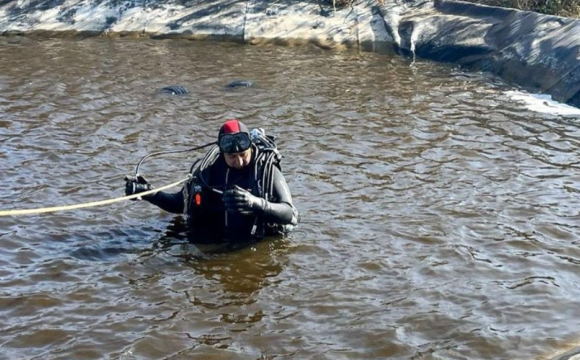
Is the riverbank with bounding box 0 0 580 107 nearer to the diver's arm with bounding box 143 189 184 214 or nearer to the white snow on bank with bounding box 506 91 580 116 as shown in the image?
the white snow on bank with bounding box 506 91 580 116

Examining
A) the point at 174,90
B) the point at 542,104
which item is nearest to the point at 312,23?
the point at 174,90

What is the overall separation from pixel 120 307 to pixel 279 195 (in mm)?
1527

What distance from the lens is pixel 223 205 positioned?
6578mm

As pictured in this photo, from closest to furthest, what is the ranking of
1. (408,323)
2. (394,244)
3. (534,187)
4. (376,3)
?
1. (408,323)
2. (394,244)
3. (534,187)
4. (376,3)

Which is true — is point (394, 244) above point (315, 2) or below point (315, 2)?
below

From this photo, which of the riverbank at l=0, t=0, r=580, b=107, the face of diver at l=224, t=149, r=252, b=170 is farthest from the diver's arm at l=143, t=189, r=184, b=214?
the riverbank at l=0, t=0, r=580, b=107

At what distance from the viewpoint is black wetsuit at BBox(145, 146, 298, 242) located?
6383 mm

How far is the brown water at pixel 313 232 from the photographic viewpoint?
17.6 feet

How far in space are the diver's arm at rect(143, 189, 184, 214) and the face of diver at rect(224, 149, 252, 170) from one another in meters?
0.72

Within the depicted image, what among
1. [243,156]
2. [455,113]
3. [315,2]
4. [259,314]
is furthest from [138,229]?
[315,2]

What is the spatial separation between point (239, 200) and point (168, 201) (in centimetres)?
118

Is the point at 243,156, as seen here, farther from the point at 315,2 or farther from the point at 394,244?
the point at 315,2

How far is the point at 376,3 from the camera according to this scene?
15.7m

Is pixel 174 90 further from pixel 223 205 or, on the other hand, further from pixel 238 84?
pixel 223 205
